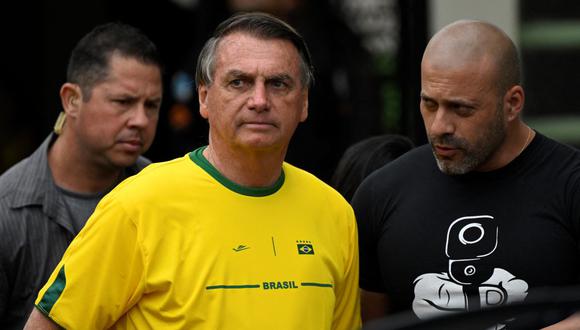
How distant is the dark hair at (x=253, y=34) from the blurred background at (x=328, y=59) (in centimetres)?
256

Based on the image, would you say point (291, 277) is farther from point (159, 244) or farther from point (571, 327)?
point (571, 327)

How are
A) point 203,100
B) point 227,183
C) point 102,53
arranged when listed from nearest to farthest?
point 227,183, point 203,100, point 102,53

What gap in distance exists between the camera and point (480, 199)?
4.25 m

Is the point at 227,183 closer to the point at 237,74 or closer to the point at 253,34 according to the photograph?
the point at 237,74

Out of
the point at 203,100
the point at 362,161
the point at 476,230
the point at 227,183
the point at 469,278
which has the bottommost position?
the point at 469,278

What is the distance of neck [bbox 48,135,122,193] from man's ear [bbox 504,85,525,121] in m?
1.70

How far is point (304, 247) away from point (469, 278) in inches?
23.2

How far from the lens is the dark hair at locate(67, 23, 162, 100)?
17.1 ft

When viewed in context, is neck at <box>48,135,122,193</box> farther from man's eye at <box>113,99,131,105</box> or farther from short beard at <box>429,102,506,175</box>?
short beard at <box>429,102,506,175</box>

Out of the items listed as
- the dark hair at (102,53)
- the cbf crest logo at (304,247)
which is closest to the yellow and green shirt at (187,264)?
the cbf crest logo at (304,247)

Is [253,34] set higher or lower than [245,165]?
higher

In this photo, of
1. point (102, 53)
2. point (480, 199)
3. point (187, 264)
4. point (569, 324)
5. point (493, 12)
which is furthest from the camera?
point (493, 12)

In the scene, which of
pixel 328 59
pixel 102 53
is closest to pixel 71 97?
pixel 102 53

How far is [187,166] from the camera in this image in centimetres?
400
